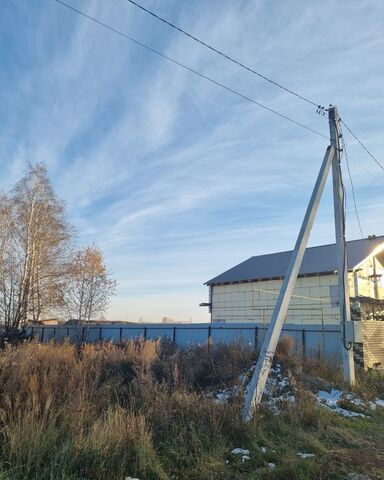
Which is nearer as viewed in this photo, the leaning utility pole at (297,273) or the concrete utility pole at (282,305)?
the concrete utility pole at (282,305)

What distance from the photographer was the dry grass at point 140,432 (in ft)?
14.5

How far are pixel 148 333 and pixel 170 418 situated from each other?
61.4ft

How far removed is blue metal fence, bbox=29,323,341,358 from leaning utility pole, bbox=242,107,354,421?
254 centimetres

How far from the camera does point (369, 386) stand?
1128 centimetres

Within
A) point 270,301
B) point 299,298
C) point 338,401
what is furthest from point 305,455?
point 270,301

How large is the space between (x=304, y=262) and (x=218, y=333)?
12.1m

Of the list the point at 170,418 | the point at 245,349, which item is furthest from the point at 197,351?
the point at 170,418

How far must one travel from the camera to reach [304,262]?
2964cm

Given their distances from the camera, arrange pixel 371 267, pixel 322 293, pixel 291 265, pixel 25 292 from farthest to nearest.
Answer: pixel 371 267 < pixel 322 293 < pixel 25 292 < pixel 291 265

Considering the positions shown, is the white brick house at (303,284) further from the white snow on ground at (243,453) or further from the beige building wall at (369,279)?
the white snow on ground at (243,453)

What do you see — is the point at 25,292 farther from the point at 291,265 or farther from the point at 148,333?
the point at 291,265

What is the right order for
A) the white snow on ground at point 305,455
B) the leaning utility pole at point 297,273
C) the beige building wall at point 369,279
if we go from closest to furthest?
Answer: the white snow on ground at point 305,455 → the leaning utility pole at point 297,273 → the beige building wall at point 369,279

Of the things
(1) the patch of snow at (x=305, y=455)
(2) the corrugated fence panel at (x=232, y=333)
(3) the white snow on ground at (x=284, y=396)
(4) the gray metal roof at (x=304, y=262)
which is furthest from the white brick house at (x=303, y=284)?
(1) the patch of snow at (x=305, y=455)

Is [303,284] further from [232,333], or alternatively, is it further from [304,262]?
[232,333]
